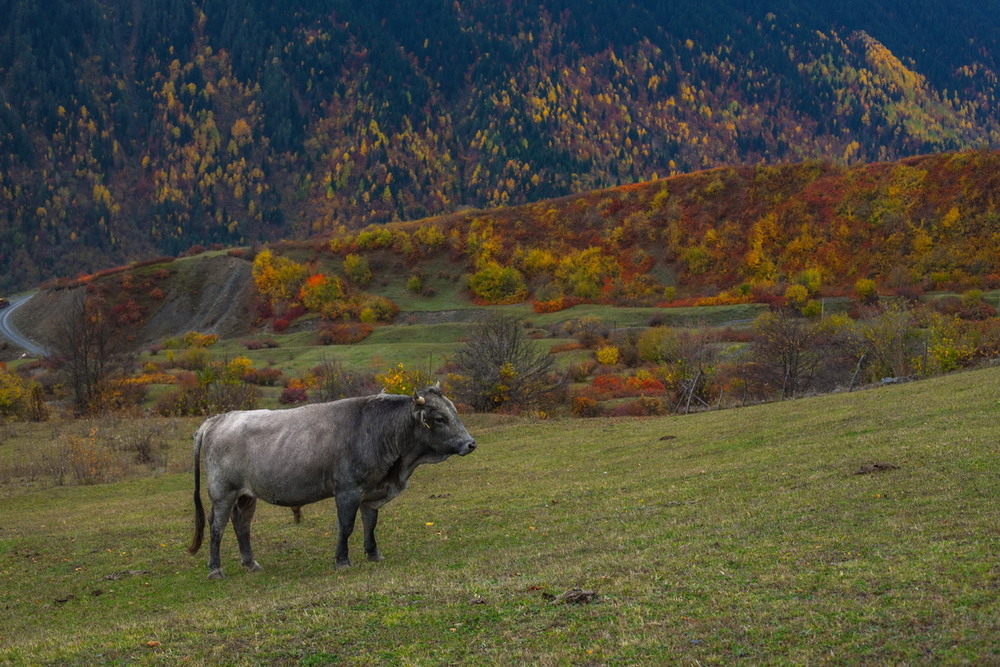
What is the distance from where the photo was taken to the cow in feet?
48.7

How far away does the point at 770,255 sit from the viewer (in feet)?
377

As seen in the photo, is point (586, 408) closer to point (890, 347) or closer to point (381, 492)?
point (890, 347)

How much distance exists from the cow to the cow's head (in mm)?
18

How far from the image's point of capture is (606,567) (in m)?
12.1

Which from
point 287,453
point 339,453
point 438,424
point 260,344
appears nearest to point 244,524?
point 287,453

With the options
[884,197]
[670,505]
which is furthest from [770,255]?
[670,505]

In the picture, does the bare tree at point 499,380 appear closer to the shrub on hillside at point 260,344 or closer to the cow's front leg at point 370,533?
the cow's front leg at point 370,533

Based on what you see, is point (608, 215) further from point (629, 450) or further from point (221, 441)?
point (221, 441)

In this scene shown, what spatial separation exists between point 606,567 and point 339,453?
17.9 feet

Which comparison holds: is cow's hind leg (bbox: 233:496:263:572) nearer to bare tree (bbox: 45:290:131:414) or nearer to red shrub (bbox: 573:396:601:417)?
red shrub (bbox: 573:396:601:417)

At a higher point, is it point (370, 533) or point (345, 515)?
point (345, 515)

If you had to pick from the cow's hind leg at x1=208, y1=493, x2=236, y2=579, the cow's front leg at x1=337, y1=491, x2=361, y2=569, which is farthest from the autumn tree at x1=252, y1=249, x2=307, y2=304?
the cow's front leg at x1=337, y1=491, x2=361, y2=569

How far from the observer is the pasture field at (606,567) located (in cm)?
842

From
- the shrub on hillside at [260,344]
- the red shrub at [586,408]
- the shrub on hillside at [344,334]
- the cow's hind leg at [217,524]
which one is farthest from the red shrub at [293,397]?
the cow's hind leg at [217,524]
